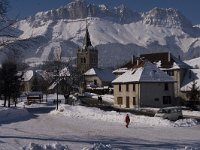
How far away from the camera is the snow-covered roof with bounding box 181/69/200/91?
83.0 metres

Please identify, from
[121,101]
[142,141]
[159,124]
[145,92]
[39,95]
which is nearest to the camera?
[142,141]

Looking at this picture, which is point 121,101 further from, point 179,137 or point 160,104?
point 179,137

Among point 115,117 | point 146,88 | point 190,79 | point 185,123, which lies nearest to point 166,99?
point 146,88

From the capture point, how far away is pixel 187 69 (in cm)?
8769

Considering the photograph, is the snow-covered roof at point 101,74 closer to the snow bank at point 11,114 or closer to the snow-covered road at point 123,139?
the snow bank at point 11,114

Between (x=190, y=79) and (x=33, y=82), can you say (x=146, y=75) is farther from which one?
(x=33, y=82)

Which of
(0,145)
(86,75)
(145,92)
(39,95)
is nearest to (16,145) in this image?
(0,145)

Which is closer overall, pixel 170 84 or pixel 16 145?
pixel 16 145

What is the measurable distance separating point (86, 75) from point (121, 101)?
53.2 meters

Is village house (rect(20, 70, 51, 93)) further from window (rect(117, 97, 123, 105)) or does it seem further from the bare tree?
the bare tree

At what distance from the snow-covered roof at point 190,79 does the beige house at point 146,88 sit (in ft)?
16.4

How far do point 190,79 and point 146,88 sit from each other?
12548 millimetres

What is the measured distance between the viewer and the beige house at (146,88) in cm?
7612

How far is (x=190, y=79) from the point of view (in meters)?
85.1
